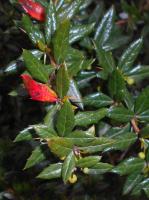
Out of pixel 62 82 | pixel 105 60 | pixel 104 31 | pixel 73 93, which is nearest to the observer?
pixel 62 82

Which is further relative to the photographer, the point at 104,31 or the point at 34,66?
the point at 104,31

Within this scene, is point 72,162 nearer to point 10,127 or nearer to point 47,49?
point 47,49

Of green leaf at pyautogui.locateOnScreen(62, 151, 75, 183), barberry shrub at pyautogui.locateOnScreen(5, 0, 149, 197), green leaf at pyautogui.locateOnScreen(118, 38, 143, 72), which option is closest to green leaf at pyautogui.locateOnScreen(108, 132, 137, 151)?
barberry shrub at pyautogui.locateOnScreen(5, 0, 149, 197)

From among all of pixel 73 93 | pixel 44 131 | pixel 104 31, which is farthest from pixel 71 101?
pixel 104 31

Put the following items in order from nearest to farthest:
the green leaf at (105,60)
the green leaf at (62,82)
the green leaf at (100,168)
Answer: the green leaf at (62,82) → the green leaf at (100,168) → the green leaf at (105,60)

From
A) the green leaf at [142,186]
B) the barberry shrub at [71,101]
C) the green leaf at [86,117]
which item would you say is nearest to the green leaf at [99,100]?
the barberry shrub at [71,101]

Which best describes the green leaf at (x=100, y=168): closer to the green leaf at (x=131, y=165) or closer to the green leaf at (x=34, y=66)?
the green leaf at (x=131, y=165)

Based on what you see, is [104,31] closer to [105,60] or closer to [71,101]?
[105,60]
